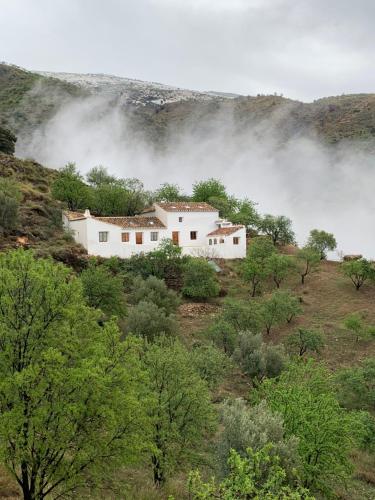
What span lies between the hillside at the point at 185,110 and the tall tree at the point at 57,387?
5204 inches

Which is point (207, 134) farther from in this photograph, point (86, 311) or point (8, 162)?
point (86, 311)

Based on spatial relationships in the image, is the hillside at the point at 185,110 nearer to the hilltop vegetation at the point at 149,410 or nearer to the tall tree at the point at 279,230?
the tall tree at the point at 279,230

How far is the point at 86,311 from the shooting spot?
45.2 ft

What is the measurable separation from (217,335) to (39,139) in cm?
12008

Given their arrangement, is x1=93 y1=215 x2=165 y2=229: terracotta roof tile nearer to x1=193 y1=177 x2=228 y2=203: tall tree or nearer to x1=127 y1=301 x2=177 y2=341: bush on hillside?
x1=127 y1=301 x2=177 y2=341: bush on hillside

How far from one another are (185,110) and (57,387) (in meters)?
178

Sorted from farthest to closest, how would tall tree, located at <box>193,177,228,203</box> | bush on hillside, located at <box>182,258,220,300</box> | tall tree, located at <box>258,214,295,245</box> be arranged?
tall tree, located at <box>193,177,228,203</box>
tall tree, located at <box>258,214,295,245</box>
bush on hillside, located at <box>182,258,220,300</box>

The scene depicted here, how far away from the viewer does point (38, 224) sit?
52969 mm

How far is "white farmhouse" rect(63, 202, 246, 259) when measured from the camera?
174 ft

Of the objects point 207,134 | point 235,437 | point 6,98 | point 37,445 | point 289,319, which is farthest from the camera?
point 207,134

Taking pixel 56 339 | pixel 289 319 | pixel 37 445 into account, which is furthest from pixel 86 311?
pixel 289 319

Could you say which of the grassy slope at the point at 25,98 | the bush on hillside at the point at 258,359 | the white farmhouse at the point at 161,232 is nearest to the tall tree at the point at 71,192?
the white farmhouse at the point at 161,232

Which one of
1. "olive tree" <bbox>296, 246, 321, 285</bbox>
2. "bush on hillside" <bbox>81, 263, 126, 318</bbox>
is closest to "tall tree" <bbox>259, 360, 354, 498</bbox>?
"bush on hillside" <bbox>81, 263, 126, 318</bbox>

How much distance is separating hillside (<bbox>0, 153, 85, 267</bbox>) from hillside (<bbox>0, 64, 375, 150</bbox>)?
7034 centimetres
